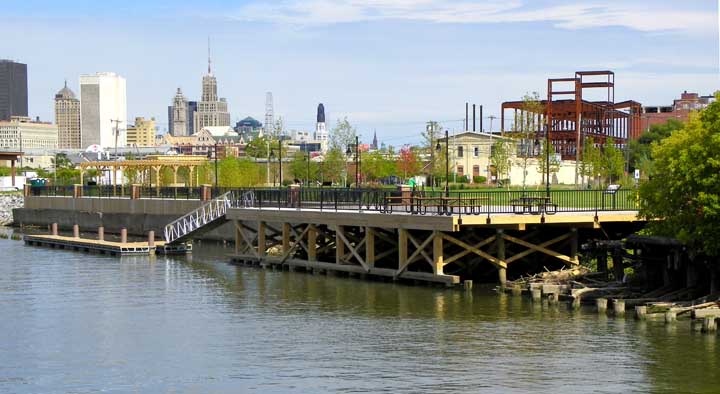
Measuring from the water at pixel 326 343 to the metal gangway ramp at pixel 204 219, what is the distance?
1362 cm

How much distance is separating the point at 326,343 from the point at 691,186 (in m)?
12.4

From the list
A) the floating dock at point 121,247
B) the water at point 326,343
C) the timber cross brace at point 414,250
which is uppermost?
the timber cross brace at point 414,250

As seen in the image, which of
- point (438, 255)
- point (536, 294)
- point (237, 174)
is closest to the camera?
point (536, 294)

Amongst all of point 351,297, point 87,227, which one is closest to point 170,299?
point 351,297

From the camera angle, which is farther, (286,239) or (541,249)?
(286,239)

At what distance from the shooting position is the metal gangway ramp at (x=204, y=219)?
61.1 metres

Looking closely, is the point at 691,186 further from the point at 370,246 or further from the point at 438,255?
the point at 370,246

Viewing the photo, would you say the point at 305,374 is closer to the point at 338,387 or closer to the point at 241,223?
the point at 338,387

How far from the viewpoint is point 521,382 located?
27.5 m

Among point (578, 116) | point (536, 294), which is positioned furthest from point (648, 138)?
point (536, 294)

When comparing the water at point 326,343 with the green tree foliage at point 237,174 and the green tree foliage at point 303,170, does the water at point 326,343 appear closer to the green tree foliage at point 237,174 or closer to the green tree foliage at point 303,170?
the green tree foliage at point 237,174

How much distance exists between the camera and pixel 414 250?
162 feet

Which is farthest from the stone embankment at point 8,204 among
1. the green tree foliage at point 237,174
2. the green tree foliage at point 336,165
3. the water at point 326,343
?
the water at point 326,343

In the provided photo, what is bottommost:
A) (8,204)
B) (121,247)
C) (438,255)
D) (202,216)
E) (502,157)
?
(121,247)
